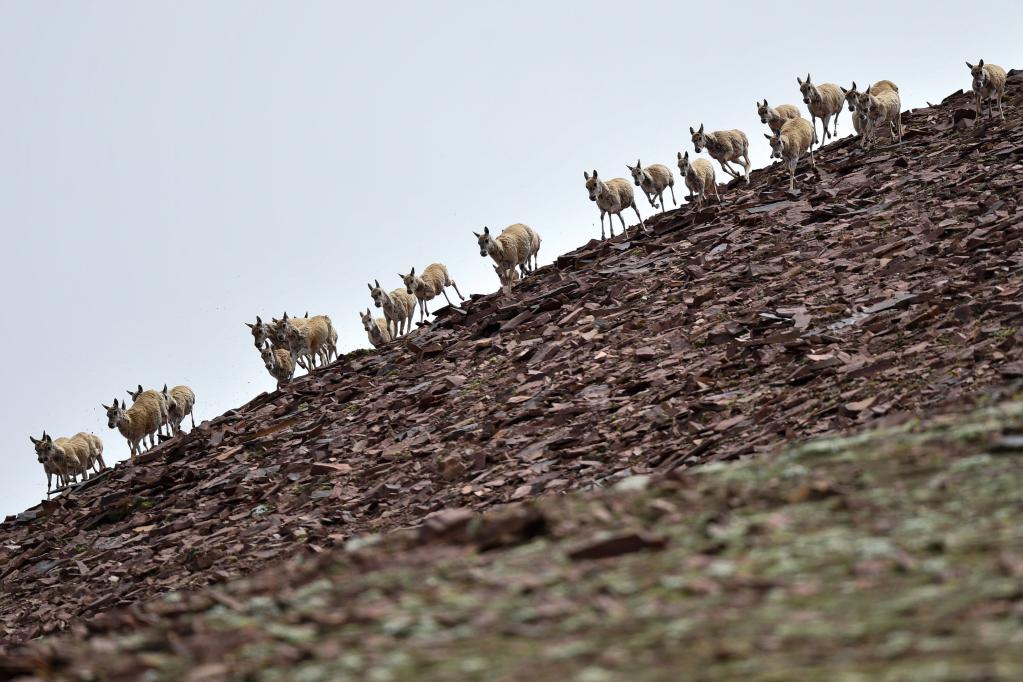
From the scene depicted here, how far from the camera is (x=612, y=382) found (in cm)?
2045

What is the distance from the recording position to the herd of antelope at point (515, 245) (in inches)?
1240

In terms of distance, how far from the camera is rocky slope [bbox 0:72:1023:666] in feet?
55.6

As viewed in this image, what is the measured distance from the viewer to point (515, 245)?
1252 inches

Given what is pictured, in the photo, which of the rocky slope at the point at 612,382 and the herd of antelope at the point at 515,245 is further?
the herd of antelope at the point at 515,245

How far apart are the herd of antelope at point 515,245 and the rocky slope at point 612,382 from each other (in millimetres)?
1382

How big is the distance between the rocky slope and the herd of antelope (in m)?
1.38

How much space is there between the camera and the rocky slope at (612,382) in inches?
667

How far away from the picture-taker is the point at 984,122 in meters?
31.0

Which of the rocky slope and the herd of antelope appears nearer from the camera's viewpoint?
the rocky slope

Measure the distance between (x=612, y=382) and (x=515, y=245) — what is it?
11.9 meters

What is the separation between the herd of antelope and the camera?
3150 cm

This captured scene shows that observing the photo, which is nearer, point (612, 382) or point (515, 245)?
point (612, 382)

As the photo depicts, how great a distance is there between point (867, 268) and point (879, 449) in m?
11.6

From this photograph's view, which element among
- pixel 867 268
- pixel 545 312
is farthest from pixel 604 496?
pixel 545 312
